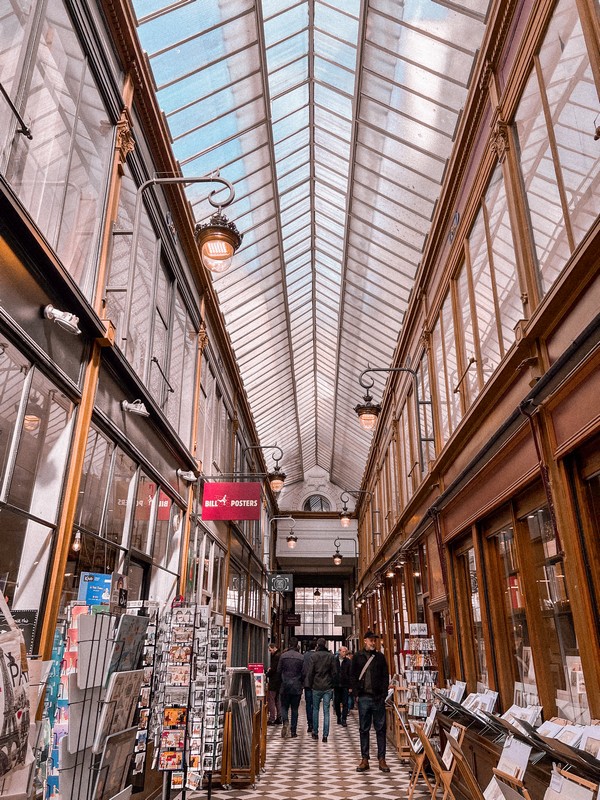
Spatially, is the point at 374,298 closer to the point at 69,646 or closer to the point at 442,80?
the point at 442,80

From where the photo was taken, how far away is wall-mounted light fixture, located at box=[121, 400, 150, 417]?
5699mm

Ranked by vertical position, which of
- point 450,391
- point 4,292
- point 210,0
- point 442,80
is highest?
point 210,0

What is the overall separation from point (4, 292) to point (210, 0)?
17.5ft

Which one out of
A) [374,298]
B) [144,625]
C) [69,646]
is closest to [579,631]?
[144,625]

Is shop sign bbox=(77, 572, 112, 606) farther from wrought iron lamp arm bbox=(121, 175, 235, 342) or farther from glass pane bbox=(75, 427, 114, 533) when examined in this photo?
wrought iron lamp arm bbox=(121, 175, 235, 342)

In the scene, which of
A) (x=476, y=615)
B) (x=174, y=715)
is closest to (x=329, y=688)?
(x=476, y=615)

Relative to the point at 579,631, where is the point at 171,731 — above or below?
below

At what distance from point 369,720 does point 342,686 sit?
14.6 feet

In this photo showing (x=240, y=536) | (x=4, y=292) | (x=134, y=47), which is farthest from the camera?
(x=240, y=536)

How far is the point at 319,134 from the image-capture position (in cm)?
1038

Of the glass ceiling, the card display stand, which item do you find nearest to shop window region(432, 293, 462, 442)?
the glass ceiling

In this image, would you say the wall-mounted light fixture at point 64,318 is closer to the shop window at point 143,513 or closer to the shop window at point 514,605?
the shop window at point 143,513

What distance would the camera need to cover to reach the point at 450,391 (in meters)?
7.76

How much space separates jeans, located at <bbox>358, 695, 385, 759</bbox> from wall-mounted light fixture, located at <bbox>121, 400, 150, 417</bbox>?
530cm
